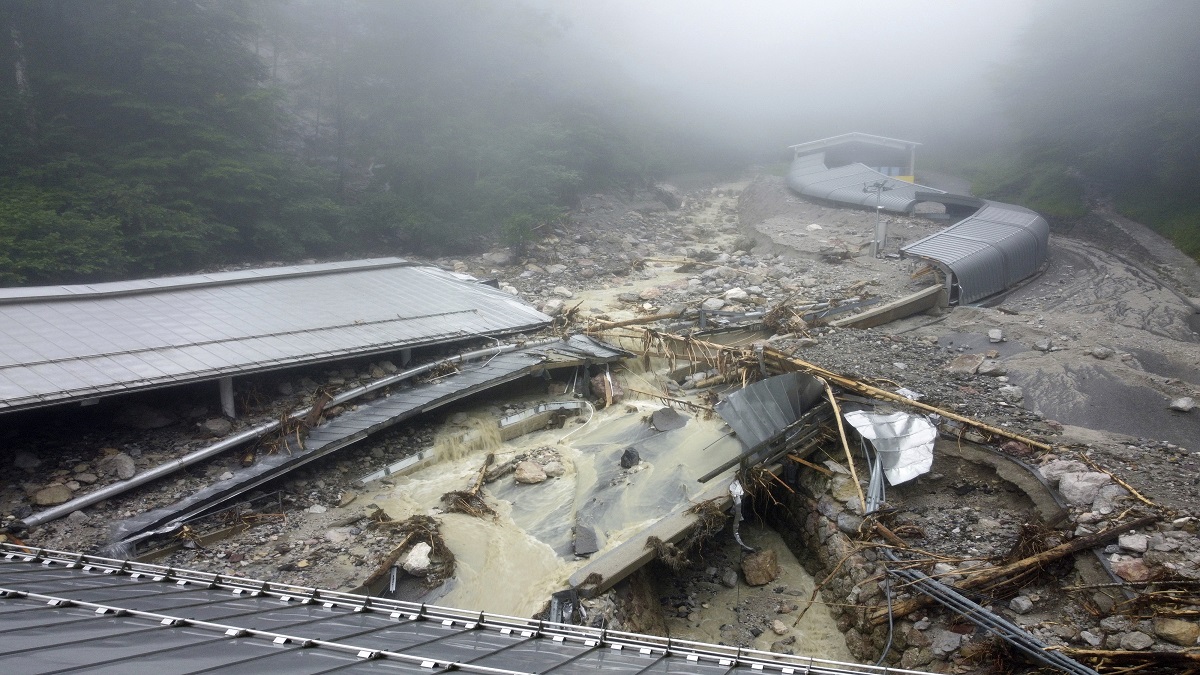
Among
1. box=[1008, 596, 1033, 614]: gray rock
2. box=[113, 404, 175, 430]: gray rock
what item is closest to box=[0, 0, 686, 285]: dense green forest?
box=[113, 404, 175, 430]: gray rock

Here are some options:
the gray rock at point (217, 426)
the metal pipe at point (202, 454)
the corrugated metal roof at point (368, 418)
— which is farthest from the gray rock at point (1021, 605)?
the gray rock at point (217, 426)

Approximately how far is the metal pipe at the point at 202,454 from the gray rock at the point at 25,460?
78 cm

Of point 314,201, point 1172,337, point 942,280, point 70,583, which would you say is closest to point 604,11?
point 314,201

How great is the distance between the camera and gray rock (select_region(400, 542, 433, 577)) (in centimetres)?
831

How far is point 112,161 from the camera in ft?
65.2

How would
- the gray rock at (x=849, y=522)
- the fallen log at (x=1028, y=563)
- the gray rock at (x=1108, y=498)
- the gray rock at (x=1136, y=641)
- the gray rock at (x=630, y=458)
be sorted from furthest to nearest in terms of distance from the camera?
the gray rock at (x=630, y=458), the gray rock at (x=849, y=522), the gray rock at (x=1108, y=498), the fallen log at (x=1028, y=563), the gray rock at (x=1136, y=641)

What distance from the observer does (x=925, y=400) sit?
10344 millimetres

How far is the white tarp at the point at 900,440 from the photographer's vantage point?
8.98 m

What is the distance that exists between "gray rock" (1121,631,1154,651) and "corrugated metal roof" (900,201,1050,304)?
11275mm

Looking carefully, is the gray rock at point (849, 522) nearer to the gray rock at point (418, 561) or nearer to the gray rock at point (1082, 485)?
the gray rock at point (1082, 485)

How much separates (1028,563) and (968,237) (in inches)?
525

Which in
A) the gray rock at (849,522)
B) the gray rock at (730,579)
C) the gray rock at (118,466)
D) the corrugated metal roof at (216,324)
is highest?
the corrugated metal roof at (216,324)

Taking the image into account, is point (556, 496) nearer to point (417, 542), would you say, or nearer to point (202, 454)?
point (417, 542)

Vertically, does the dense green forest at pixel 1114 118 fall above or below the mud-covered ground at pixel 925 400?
above
